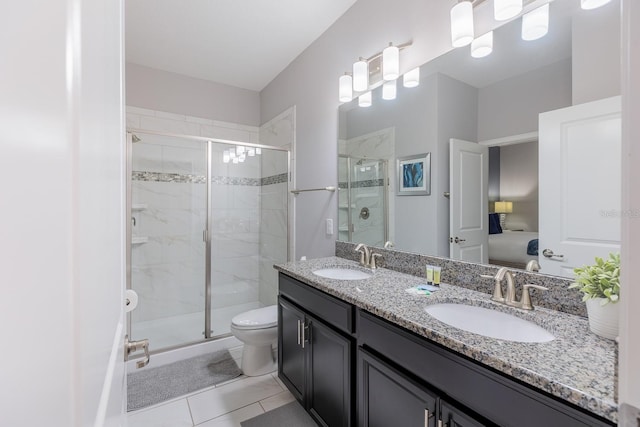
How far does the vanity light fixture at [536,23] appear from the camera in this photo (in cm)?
112

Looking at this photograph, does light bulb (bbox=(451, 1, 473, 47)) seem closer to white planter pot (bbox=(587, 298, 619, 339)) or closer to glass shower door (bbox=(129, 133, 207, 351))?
white planter pot (bbox=(587, 298, 619, 339))

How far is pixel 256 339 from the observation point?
2.06 meters

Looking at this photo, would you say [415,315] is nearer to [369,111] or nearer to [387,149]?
[387,149]

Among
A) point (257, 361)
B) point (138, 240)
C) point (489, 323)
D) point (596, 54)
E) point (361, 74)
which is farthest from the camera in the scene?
point (138, 240)

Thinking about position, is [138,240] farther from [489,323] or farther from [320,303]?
[489,323]

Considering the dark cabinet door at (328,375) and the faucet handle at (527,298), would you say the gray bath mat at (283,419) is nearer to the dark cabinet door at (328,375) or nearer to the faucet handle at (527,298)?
the dark cabinet door at (328,375)

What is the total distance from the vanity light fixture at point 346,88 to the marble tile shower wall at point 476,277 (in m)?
1.05

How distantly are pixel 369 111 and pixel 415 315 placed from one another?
1.44 metres

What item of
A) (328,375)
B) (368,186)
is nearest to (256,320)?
(328,375)

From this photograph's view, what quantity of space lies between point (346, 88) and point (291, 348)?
69.7 inches

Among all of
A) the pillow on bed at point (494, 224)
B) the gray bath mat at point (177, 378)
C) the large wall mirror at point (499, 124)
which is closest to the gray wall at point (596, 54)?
the large wall mirror at point (499, 124)

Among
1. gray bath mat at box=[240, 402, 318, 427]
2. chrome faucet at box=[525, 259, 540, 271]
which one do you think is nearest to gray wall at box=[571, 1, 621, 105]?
chrome faucet at box=[525, 259, 540, 271]

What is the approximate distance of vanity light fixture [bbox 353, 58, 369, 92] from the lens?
1865mm

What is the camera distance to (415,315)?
1005mm
